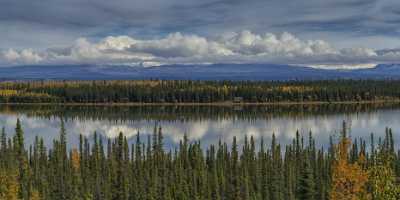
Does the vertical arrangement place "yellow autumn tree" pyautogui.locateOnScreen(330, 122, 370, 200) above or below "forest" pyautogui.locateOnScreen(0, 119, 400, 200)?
above

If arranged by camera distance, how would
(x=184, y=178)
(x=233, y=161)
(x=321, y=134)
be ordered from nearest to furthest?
(x=184, y=178) → (x=233, y=161) → (x=321, y=134)

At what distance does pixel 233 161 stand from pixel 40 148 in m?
41.9

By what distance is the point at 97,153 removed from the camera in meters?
110

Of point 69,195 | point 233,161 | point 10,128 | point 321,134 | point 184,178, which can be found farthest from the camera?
point 10,128

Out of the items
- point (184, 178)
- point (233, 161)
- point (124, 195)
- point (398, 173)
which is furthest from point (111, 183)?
point (398, 173)

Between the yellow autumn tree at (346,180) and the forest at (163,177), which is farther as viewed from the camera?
the forest at (163,177)

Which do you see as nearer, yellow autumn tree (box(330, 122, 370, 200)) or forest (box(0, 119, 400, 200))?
yellow autumn tree (box(330, 122, 370, 200))

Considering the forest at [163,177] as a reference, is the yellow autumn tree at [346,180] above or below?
above

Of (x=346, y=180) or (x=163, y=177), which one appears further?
(x=163, y=177)

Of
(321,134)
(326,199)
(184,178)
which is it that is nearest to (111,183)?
(184,178)

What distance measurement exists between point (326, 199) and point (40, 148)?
64738 mm

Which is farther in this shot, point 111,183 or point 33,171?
point 33,171

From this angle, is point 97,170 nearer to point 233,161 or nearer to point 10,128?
point 233,161

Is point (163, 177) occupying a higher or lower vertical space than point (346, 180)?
lower
